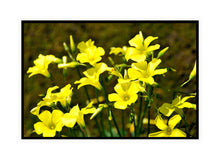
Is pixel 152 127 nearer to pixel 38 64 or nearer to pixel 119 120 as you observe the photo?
pixel 119 120

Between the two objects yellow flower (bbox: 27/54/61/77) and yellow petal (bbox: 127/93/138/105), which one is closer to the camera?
yellow petal (bbox: 127/93/138/105)

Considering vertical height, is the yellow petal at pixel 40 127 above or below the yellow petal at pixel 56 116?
below

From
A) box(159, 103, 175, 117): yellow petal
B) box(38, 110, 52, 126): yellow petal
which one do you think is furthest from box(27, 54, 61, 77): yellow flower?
box(159, 103, 175, 117): yellow petal

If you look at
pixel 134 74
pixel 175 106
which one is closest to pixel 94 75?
pixel 134 74

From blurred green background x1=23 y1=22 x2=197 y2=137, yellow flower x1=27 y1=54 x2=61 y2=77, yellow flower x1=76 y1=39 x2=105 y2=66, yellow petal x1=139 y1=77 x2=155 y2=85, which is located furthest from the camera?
blurred green background x1=23 y1=22 x2=197 y2=137

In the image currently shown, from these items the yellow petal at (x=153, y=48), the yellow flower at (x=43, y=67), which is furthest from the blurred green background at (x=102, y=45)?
the yellow petal at (x=153, y=48)

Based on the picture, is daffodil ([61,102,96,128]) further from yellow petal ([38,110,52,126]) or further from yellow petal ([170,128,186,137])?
yellow petal ([170,128,186,137])

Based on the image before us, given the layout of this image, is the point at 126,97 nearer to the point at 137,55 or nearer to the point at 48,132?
the point at 137,55

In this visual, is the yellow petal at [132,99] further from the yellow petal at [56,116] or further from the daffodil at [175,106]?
the yellow petal at [56,116]
